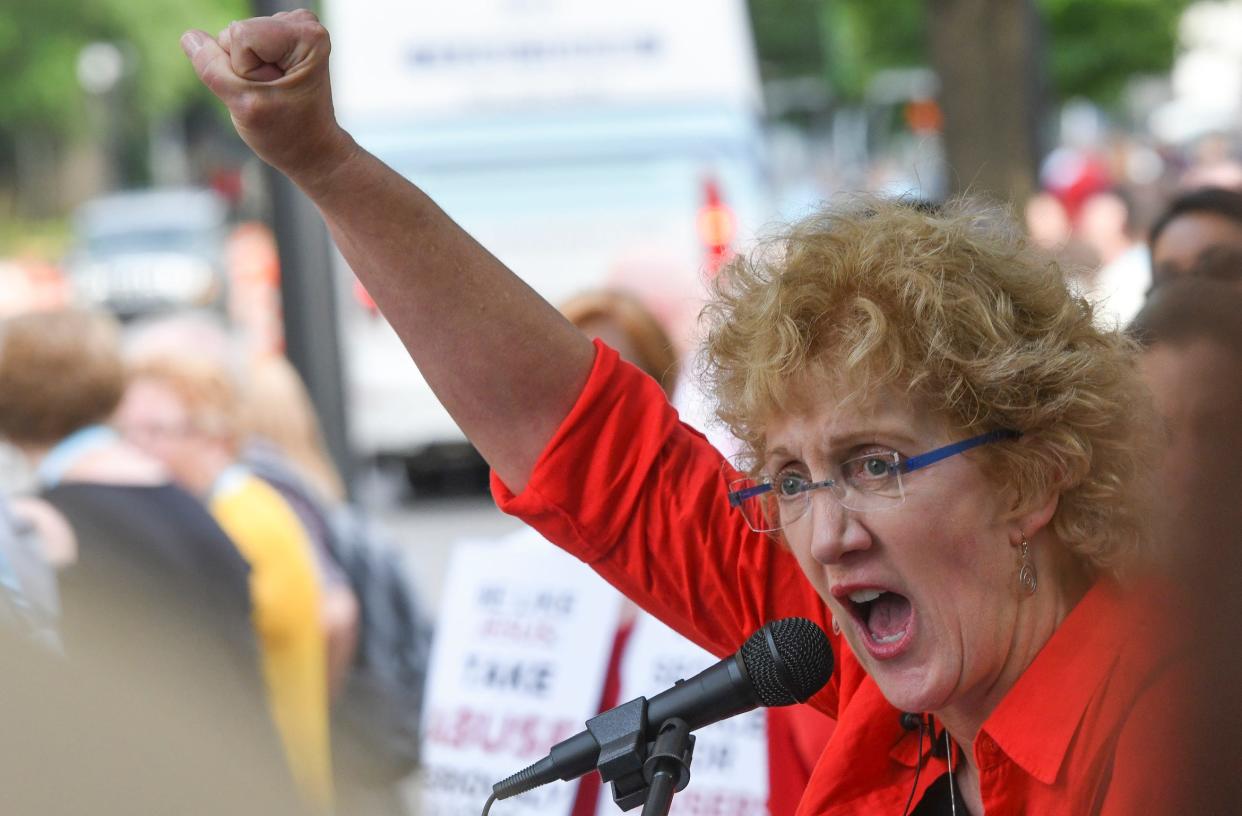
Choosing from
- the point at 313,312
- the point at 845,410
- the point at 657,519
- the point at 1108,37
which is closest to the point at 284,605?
the point at 313,312

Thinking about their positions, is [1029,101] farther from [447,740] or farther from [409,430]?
[409,430]

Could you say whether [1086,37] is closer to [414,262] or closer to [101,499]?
[101,499]

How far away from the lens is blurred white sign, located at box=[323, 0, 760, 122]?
11.5 meters

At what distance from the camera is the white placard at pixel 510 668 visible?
12.3 ft

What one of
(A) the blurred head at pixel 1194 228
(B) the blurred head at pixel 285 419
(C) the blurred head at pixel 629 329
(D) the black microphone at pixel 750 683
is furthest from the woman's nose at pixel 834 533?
(B) the blurred head at pixel 285 419

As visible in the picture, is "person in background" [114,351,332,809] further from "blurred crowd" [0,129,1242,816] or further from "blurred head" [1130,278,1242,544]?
"blurred head" [1130,278,1242,544]

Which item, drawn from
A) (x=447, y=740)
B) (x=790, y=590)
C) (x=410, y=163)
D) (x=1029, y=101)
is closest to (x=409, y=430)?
(x=410, y=163)

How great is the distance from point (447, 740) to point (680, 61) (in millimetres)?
8303

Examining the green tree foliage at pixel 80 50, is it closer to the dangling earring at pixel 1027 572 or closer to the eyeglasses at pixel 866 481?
the eyeglasses at pixel 866 481

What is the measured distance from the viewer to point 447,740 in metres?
3.91

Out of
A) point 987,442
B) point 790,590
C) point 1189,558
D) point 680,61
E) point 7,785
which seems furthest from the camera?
point 680,61

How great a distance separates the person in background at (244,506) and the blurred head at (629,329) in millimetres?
1047

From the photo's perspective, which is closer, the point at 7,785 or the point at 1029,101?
the point at 7,785

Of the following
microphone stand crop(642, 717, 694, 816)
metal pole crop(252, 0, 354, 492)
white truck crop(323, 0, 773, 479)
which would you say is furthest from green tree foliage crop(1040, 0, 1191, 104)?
microphone stand crop(642, 717, 694, 816)
